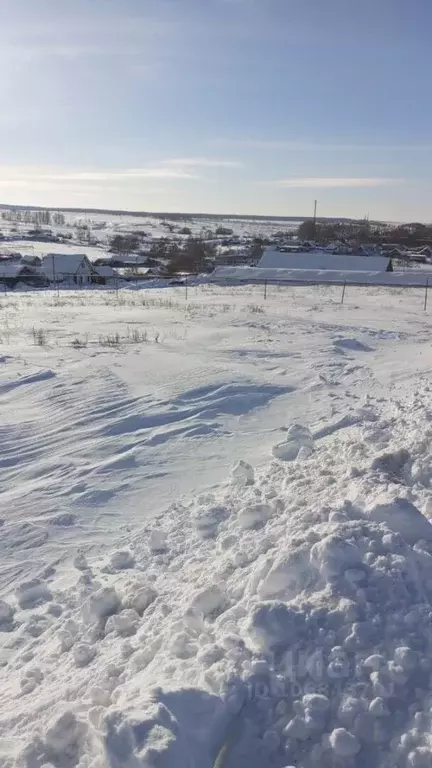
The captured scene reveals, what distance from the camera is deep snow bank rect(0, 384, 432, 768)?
2820mm

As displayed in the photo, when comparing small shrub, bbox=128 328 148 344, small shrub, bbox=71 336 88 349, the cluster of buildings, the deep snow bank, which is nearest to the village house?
the cluster of buildings

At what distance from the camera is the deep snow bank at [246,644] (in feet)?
9.25

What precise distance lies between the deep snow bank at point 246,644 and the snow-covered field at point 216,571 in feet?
0.04

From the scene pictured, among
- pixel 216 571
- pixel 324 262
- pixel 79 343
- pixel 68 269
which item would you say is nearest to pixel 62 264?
pixel 68 269

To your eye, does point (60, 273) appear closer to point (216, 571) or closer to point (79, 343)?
point (79, 343)

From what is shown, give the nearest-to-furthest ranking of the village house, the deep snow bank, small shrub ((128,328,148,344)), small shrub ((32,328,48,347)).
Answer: the deep snow bank, small shrub ((32,328,48,347)), small shrub ((128,328,148,344)), the village house

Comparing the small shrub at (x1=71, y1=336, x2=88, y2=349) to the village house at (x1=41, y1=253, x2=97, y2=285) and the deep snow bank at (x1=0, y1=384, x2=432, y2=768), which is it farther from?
the village house at (x1=41, y1=253, x2=97, y2=285)

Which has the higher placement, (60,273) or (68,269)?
(68,269)

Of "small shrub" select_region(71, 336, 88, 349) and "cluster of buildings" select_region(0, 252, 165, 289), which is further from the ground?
"cluster of buildings" select_region(0, 252, 165, 289)

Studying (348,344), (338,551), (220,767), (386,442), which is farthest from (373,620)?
(348,344)

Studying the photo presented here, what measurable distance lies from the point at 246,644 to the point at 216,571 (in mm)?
1122

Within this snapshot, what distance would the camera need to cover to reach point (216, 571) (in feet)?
14.6

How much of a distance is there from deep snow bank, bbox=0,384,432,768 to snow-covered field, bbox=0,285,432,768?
11mm

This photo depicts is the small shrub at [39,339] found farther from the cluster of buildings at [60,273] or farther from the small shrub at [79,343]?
the cluster of buildings at [60,273]
